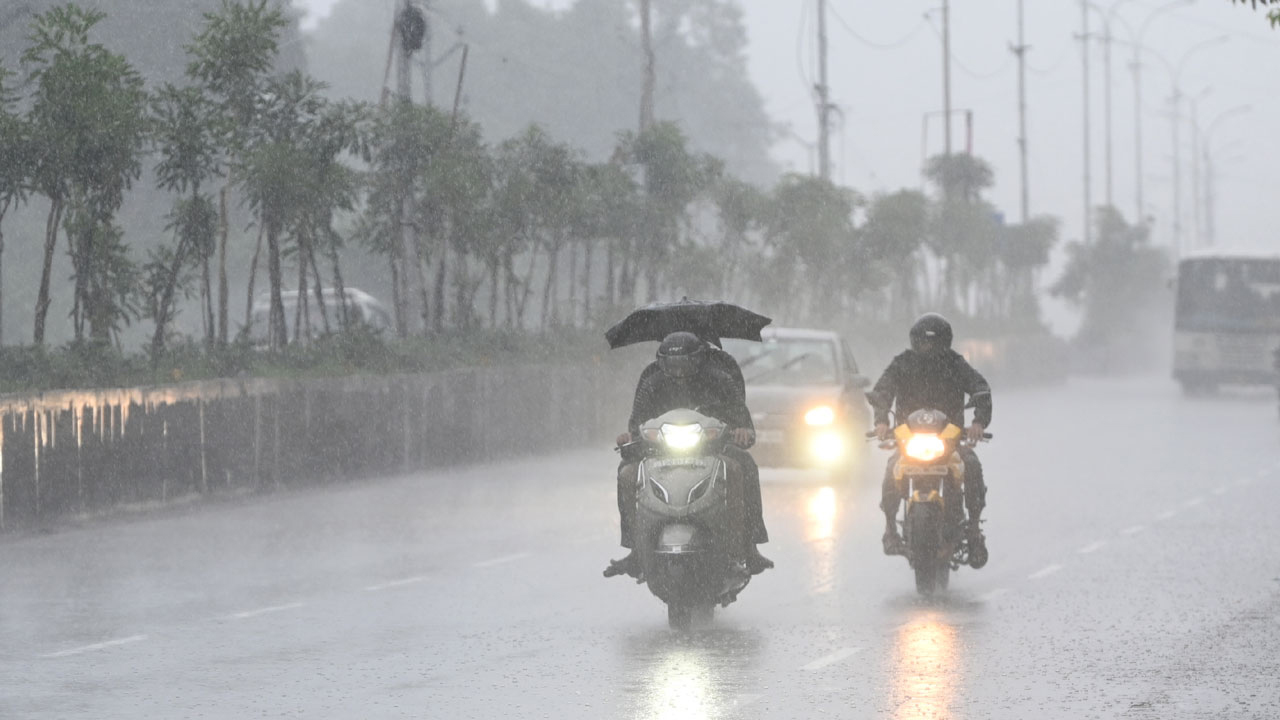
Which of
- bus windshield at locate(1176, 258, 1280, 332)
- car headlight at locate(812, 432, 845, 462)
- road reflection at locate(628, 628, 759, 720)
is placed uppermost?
bus windshield at locate(1176, 258, 1280, 332)

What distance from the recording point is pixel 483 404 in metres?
25.3

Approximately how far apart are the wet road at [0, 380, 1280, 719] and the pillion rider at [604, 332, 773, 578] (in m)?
0.43

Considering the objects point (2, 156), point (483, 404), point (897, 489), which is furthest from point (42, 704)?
point (483, 404)

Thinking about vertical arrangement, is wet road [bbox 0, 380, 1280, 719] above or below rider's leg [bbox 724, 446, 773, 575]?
below

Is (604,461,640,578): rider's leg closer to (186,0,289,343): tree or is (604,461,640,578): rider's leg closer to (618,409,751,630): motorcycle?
(618,409,751,630): motorcycle

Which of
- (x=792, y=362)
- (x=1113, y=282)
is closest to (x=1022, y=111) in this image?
(x=1113, y=282)

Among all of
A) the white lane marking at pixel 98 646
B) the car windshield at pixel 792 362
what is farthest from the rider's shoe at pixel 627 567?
the car windshield at pixel 792 362

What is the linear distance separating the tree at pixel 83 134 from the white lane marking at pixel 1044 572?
887 centimetres

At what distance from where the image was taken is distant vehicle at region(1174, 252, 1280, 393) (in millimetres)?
48438

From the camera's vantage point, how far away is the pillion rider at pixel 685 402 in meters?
11.3

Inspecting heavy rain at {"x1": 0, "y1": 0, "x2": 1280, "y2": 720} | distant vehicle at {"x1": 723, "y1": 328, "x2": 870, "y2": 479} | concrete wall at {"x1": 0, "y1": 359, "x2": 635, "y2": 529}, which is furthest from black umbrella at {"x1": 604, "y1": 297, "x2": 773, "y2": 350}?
distant vehicle at {"x1": 723, "y1": 328, "x2": 870, "y2": 479}

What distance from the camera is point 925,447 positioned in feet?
40.9

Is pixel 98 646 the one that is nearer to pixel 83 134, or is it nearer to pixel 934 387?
Result: pixel 934 387

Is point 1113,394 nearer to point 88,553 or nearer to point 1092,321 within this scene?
point 1092,321
